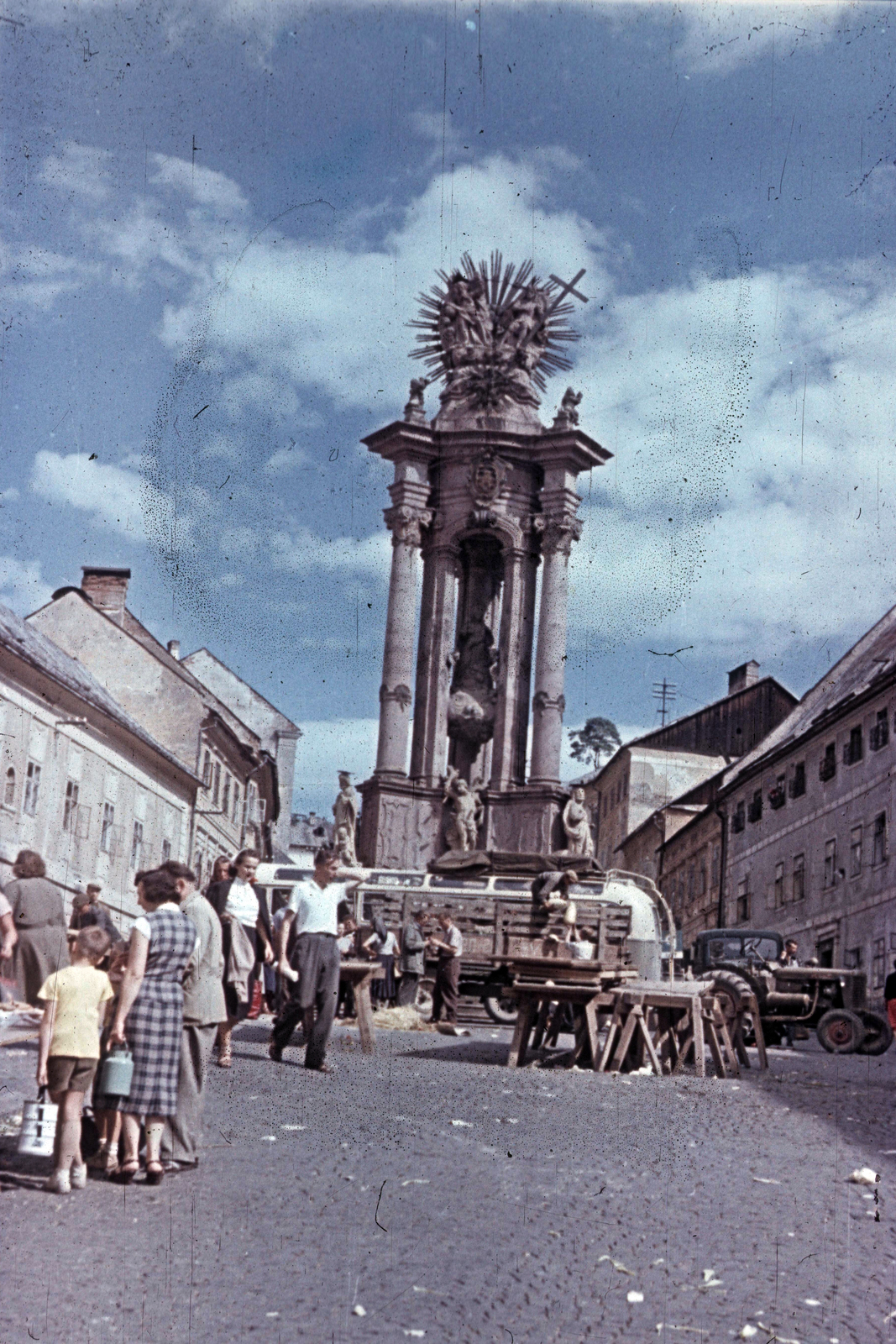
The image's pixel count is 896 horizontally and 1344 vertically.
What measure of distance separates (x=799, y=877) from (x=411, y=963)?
2947 cm

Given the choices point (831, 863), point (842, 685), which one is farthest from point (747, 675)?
point (831, 863)

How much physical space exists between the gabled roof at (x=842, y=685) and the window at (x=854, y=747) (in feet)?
2.32

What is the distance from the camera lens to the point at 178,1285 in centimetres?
684

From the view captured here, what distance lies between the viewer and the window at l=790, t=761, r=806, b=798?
53344 mm

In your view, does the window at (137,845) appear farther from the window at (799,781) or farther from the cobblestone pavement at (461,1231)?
the cobblestone pavement at (461,1231)

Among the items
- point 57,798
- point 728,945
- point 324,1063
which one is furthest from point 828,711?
point 324,1063

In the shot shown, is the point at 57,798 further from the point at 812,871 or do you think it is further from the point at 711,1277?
the point at 711,1277

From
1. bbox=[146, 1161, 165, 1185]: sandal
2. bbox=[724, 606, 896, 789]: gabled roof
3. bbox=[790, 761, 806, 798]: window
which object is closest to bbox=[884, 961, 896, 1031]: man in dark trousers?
bbox=[146, 1161, 165, 1185]: sandal

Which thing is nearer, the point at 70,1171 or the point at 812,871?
the point at 70,1171

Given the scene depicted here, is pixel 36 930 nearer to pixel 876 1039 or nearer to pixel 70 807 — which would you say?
pixel 876 1039

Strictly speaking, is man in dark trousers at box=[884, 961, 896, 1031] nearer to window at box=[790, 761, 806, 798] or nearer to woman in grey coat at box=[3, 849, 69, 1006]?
woman in grey coat at box=[3, 849, 69, 1006]

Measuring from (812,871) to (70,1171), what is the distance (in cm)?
4431

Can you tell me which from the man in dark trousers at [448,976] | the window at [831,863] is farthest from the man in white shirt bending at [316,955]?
the window at [831,863]

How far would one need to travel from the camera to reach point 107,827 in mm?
41875
